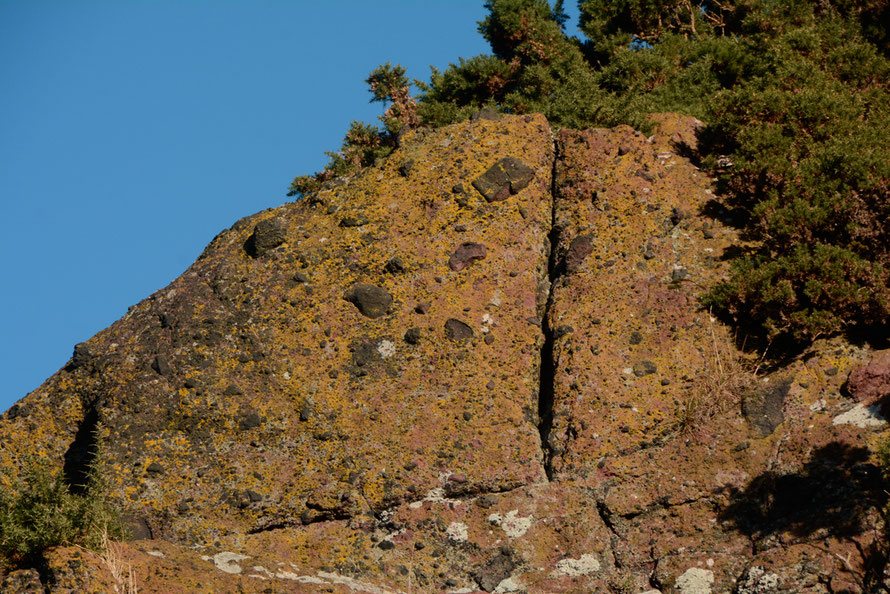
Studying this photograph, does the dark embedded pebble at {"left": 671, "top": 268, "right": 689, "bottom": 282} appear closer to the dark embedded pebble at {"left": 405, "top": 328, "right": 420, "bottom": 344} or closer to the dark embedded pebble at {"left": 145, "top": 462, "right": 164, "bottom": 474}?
the dark embedded pebble at {"left": 405, "top": 328, "right": 420, "bottom": 344}

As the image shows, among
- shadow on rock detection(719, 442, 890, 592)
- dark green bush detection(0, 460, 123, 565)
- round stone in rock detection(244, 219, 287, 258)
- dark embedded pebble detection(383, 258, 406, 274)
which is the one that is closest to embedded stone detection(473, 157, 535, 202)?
dark embedded pebble detection(383, 258, 406, 274)

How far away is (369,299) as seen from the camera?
915cm

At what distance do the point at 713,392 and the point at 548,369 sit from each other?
155 centimetres

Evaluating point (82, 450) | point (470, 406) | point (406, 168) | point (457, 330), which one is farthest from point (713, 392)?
point (82, 450)

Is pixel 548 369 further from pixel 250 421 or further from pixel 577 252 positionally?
pixel 250 421

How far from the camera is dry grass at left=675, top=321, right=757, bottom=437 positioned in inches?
308

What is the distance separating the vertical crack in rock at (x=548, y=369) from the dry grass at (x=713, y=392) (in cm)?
113

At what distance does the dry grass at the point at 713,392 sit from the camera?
7.82 meters

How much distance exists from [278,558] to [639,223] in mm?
4755

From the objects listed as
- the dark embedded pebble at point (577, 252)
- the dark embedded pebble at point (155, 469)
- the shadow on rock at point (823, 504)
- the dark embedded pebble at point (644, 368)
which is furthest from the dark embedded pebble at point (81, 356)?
the shadow on rock at point (823, 504)

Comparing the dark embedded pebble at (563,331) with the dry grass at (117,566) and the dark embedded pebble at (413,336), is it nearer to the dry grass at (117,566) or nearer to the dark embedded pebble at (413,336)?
the dark embedded pebble at (413,336)

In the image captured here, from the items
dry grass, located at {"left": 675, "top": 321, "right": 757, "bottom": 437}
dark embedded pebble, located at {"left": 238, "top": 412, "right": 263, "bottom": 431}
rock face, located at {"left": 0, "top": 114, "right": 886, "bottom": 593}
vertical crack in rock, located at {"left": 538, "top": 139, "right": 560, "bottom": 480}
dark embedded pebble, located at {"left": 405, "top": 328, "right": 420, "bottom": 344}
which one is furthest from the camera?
dark embedded pebble, located at {"left": 405, "top": 328, "right": 420, "bottom": 344}

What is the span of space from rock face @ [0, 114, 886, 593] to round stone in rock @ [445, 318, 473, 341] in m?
0.02

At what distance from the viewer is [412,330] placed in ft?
29.1
